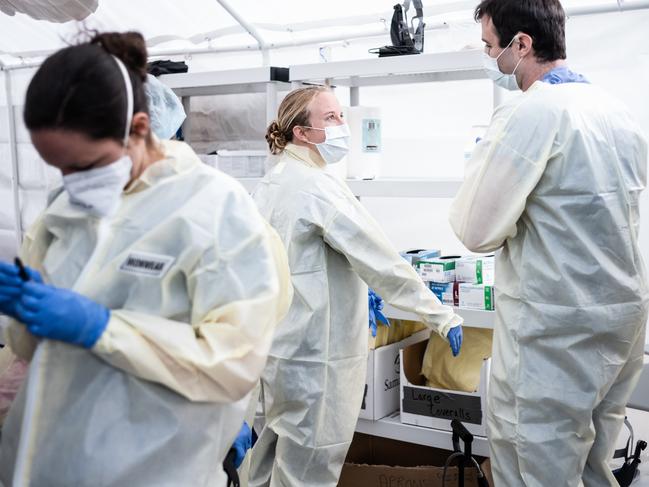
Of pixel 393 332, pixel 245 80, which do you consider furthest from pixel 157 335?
pixel 245 80

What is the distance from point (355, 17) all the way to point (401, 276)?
5.06ft

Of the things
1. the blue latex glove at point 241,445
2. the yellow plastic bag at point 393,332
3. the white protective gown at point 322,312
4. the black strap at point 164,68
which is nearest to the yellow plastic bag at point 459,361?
the yellow plastic bag at point 393,332

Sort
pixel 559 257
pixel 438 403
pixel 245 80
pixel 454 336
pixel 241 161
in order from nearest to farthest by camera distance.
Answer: pixel 559 257
pixel 454 336
pixel 438 403
pixel 245 80
pixel 241 161

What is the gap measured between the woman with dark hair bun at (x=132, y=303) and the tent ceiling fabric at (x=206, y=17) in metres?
2.21

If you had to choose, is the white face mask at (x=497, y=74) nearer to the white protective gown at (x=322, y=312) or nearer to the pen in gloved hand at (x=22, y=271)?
the white protective gown at (x=322, y=312)

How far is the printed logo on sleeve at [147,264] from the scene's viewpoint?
44.3 inches

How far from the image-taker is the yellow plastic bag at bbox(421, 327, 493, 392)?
8.35ft

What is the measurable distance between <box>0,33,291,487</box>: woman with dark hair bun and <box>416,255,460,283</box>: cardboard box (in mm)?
1452

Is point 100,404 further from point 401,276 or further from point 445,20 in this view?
point 445,20

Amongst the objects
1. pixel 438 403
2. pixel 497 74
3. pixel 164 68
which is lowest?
pixel 438 403

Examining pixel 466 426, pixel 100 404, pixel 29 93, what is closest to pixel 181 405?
pixel 100 404

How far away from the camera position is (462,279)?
8.39 feet

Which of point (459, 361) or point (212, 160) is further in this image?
point (212, 160)

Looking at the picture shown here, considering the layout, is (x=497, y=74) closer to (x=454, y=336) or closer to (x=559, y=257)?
(x=559, y=257)
